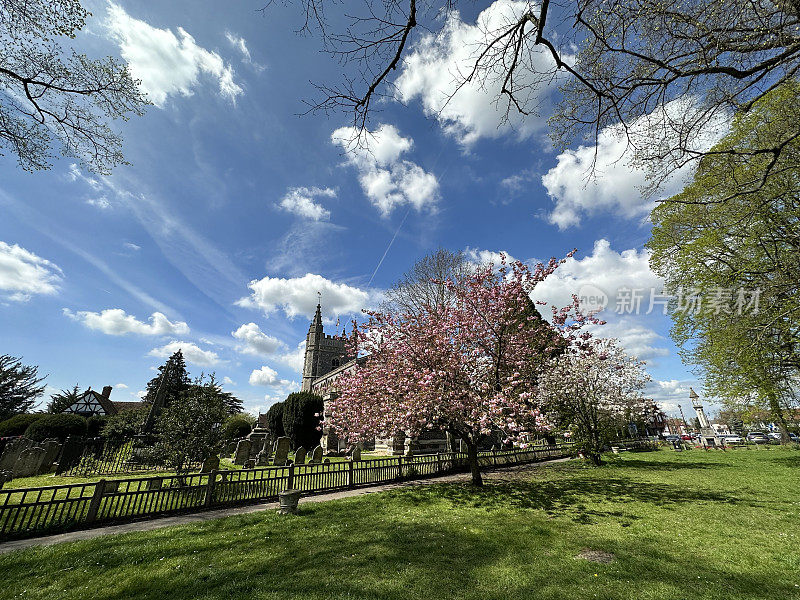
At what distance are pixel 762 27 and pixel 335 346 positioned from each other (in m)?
65.4

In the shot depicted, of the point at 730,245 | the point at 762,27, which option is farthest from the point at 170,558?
the point at 730,245

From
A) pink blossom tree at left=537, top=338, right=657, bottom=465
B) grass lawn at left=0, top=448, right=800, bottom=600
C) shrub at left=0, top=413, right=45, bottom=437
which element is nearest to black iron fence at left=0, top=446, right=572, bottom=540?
grass lawn at left=0, top=448, right=800, bottom=600

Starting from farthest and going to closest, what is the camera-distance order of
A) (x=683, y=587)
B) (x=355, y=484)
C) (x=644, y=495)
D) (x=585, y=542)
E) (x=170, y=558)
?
(x=355, y=484), (x=644, y=495), (x=585, y=542), (x=170, y=558), (x=683, y=587)

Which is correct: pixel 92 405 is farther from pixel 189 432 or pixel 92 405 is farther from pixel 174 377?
pixel 189 432

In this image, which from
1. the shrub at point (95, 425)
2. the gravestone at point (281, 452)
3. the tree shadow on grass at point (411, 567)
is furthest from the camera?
the shrub at point (95, 425)

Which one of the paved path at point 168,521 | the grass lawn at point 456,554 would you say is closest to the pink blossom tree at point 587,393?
the grass lawn at point 456,554

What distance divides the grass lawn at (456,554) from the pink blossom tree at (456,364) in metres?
2.57

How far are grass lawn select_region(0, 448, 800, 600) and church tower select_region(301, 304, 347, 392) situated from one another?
54933mm

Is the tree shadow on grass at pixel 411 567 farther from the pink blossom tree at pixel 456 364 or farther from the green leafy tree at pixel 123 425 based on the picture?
the green leafy tree at pixel 123 425

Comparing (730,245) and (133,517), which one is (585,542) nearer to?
(133,517)

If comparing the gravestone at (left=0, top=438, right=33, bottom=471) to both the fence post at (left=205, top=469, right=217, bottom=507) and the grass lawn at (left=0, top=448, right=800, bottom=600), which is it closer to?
the fence post at (left=205, top=469, right=217, bottom=507)

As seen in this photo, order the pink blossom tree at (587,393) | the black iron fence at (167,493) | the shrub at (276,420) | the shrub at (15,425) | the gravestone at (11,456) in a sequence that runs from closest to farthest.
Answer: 1. the black iron fence at (167,493)
2. the gravestone at (11,456)
3. the pink blossom tree at (587,393)
4. the shrub at (15,425)
5. the shrub at (276,420)

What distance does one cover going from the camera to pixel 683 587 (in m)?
4.71

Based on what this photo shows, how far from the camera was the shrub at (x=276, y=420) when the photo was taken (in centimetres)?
3553
